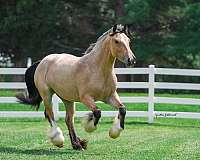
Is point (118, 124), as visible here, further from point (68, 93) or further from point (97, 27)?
point (97, 27)

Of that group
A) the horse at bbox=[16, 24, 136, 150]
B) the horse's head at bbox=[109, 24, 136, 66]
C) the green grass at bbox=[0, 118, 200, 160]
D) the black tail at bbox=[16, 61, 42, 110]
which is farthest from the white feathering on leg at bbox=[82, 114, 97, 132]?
the black tail at bbox=[16, 61, 42, 110]

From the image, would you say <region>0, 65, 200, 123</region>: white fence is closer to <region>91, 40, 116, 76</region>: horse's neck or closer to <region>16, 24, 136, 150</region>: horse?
<region>16, 24, 136, 150</region>: horse

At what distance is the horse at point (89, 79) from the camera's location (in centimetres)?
900

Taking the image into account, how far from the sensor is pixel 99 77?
30.1 ft

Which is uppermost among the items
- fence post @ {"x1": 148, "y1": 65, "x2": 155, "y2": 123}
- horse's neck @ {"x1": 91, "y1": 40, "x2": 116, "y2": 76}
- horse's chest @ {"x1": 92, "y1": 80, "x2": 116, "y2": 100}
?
horse's neck @ {"x1": 91, "y1": 40, "x2": 116, "y2": 76}

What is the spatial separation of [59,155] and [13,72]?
688 cm

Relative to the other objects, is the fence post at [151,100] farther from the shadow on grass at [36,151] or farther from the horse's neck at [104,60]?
the horse's neck at [104,60]

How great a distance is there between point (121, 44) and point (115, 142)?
2.47 metres

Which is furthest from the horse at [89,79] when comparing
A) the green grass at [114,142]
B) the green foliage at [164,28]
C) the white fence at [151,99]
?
the green foliage at [164,28]

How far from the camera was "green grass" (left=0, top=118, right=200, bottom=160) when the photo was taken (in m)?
8.73

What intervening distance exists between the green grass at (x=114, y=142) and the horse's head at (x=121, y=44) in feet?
4.82

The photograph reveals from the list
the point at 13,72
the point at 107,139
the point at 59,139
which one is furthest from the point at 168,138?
the point at 13,72

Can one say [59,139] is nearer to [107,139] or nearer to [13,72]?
[107,139]

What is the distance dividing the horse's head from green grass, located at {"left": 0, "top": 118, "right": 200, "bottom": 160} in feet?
4.82
